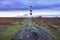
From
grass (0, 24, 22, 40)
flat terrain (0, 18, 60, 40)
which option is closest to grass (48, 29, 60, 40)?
flat terrain (0, 18, 60, 40)

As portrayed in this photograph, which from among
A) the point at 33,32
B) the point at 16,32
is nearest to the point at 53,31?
the point at 33,32

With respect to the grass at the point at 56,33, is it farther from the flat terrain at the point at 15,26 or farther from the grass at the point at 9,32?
the grass at the point at 9,32

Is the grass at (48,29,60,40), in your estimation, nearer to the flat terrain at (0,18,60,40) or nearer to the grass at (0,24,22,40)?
the flat terrain at (0,18,60,40)

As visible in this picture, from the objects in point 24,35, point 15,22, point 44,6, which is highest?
point 44,6

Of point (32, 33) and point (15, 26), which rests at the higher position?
point (15, 26)

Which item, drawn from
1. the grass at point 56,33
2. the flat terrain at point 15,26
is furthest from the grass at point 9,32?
the grass at point 56,33

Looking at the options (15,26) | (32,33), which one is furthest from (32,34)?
(15,26)

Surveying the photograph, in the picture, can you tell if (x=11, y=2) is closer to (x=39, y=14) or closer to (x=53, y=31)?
(x=39, y=14)

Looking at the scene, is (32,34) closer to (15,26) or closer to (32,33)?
(32,33)
